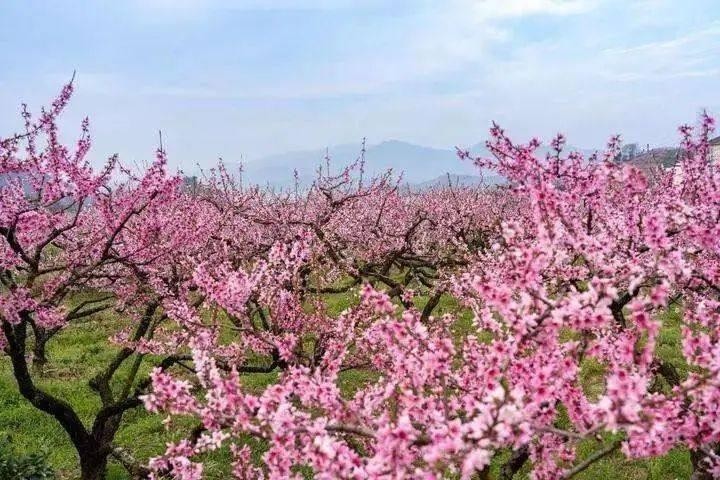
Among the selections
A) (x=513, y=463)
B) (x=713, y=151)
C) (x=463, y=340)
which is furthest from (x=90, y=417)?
(x=713, y=151)

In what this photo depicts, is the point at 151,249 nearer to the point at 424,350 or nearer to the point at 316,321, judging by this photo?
the point at 316,321

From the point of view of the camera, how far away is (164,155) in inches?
337

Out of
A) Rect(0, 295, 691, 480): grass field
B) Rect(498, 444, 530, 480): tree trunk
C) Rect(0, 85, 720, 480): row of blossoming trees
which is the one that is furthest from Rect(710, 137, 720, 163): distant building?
Rect(498, 444, 530, 480): tree trunk

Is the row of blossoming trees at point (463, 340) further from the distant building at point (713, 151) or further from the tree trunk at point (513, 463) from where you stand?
the distant building at point (713, 151)

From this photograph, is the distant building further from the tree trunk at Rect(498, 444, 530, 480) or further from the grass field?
the tree trunk at Rect(498, 444, 530, 480)

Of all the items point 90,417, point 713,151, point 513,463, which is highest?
point 713,151

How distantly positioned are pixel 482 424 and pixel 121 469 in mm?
8744

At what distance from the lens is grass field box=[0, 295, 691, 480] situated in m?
9.44

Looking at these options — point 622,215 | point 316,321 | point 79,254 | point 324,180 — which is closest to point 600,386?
point 622,215

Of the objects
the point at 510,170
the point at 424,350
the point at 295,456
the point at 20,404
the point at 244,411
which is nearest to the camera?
the point at 244,411

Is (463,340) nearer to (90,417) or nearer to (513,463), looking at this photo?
(513,463)

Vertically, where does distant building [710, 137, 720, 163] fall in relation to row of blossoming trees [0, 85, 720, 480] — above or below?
above

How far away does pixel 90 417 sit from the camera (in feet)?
38.7

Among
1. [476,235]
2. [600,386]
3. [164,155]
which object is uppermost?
[164,155]
